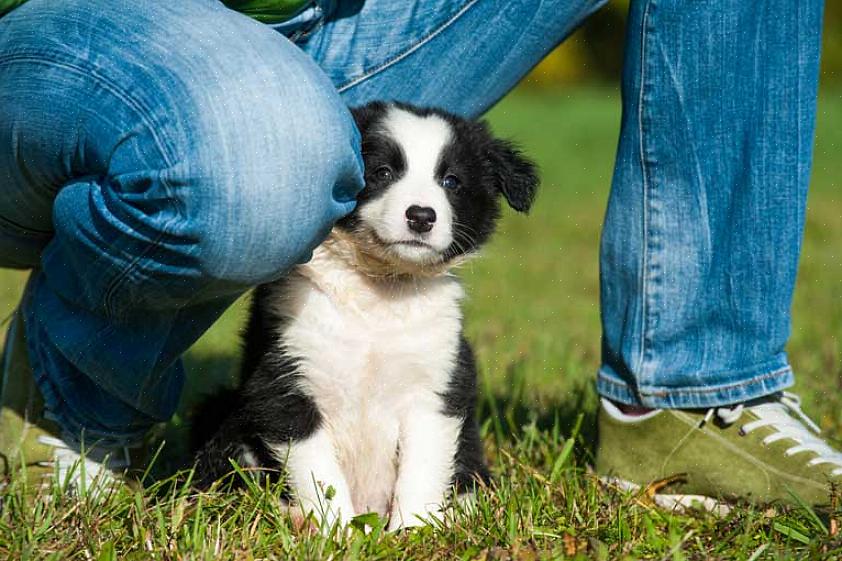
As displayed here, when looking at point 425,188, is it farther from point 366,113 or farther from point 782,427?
point 782,427

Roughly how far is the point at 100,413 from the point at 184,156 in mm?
994

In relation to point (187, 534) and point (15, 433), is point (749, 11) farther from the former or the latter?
point (15, 433)

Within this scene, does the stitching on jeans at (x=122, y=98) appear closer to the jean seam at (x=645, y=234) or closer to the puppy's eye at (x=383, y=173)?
the puppy's eye at (x=383, y=173)

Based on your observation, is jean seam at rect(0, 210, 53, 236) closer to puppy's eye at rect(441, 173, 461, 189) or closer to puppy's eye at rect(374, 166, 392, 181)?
puppy's eye at rect(374, 166, 392, 181)

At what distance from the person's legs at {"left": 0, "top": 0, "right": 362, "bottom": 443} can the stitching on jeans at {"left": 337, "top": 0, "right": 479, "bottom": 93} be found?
2.03 ft

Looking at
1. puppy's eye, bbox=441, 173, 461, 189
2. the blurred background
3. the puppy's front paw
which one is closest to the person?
puppy's eye, bbox=441, 173, 461, 189

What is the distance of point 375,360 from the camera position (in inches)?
118

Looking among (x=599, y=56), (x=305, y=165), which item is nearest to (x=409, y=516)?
(x=305, y=165)

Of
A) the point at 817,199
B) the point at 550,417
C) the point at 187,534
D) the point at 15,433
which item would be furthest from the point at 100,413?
the point at 817,199

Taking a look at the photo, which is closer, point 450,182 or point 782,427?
point 782,427

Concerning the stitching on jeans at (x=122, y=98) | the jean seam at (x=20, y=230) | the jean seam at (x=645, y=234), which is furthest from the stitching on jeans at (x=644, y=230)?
the jean seam at (x=20, y=230)

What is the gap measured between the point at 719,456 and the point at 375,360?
97 centimetres

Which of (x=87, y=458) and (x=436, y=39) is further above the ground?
(x=436, y=39)

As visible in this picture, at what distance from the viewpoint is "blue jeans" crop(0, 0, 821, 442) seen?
2371mm
